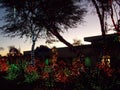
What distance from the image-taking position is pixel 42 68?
2358 centimetres

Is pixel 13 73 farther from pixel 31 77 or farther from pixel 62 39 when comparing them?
pixel 62 39

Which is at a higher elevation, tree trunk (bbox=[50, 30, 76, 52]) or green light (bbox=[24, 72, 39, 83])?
tree trunk (bbox=[50, 30, 76, 52])

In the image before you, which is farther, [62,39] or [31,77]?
[62,39]

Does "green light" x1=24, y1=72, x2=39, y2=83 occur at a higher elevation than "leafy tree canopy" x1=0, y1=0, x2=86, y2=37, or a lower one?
lower

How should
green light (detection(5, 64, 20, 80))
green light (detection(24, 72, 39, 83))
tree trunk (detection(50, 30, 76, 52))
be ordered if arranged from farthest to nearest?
1. tree trunk (detection(50, 30, 76, 52))
2. green light (detection(5, 64, 20, 80))
3. green light (detection(24, 72, 39, 83))

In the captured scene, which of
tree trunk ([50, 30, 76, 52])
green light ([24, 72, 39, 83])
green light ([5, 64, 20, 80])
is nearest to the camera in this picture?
green light ([24, 72, 39, 83])

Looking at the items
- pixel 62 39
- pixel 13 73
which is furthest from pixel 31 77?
pixel 62 39

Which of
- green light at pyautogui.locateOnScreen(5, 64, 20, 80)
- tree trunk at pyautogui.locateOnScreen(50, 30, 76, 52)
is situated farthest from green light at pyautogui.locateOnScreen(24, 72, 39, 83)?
tree trunk at pyautogui.locateOnScreen(50, 30, 76, 52)

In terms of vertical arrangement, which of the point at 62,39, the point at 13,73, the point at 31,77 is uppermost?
the point at 62,39

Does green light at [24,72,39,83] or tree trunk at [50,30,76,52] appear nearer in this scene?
green light at [24,72,39,83]

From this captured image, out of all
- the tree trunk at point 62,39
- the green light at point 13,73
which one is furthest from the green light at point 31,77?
the tree trunk at point 62,39

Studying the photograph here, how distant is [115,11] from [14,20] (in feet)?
32.0

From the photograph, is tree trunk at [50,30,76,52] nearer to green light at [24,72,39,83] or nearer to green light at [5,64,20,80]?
green light at [5,64,20,80]

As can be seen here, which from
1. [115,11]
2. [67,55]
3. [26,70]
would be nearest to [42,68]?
[26,70]
